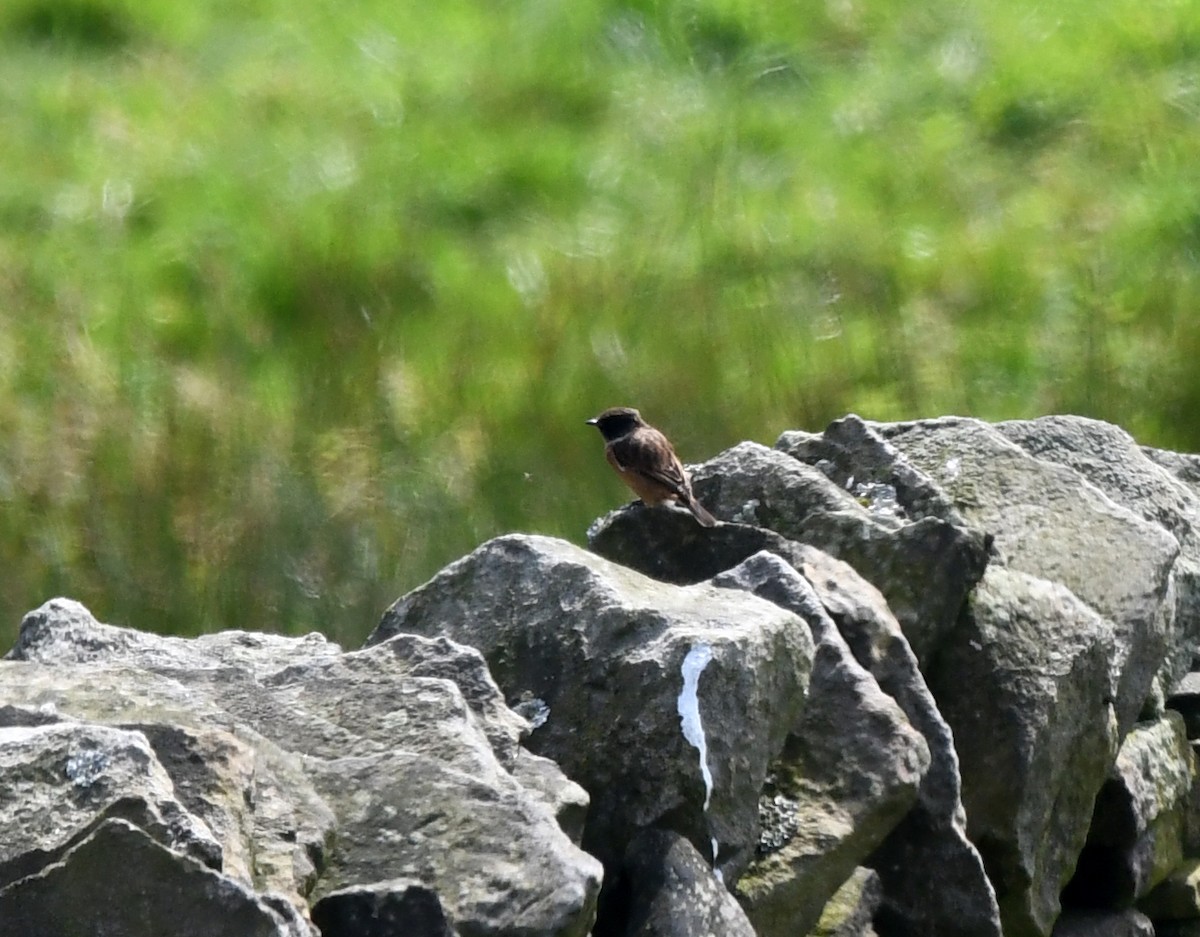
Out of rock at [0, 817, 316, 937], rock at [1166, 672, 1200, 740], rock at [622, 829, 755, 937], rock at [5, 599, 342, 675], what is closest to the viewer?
rock at [0, 817, 316, 937]

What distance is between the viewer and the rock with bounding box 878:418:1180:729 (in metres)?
4.86

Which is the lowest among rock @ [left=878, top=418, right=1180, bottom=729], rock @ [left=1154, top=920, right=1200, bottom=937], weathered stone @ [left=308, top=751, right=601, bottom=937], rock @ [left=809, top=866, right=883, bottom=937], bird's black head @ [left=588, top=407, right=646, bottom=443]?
rock @ [left=1154, top=920, right=1200, bottom=937]

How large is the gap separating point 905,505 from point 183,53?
5868mm

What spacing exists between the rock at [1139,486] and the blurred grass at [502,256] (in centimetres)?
144

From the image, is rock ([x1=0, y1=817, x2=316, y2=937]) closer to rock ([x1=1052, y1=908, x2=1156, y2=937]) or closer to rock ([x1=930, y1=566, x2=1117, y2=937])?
rock ([x1=930, y1=566, x2=1117, y2=937])

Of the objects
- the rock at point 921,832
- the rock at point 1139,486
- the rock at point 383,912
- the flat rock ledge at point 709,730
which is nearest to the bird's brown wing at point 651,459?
the flat rock ledge at point 709,730

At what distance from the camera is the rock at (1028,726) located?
4.37 meters

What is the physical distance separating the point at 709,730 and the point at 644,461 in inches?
80.8

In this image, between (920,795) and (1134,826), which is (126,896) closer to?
(920,795)

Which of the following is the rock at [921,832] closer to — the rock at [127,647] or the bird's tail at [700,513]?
the bird's tail at [700,513]

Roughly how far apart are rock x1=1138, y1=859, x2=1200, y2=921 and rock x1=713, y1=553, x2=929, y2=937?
1594 millimetres

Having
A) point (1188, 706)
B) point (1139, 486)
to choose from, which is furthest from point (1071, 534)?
point (1188, 706)

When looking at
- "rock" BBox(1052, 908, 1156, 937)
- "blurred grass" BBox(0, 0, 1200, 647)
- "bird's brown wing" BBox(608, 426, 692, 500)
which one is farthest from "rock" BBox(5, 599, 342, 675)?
"rock" BBox(1052, 908, 1156, 937)

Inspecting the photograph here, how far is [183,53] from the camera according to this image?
962 centimetres
